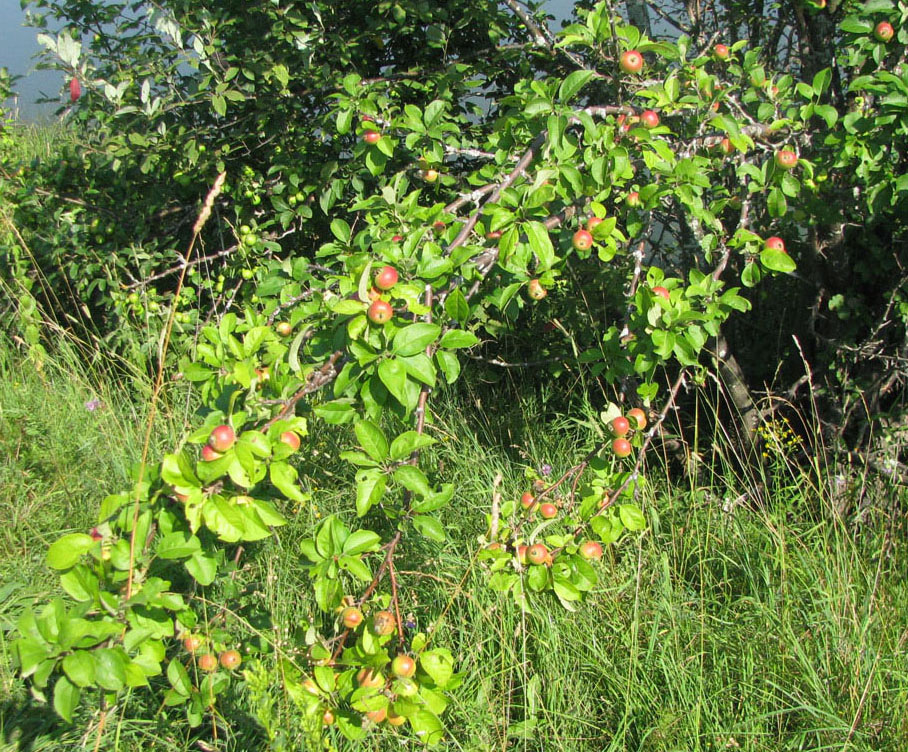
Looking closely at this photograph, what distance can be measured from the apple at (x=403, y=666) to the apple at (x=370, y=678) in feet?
0.13

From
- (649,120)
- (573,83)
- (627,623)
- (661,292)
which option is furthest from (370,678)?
(649,120)

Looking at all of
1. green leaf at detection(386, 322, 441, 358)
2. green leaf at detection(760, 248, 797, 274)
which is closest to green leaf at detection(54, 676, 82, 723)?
green leaf at detection(386, 322, 441, 358)

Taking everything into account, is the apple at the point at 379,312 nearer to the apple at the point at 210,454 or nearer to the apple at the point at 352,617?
the apple at the point at 210,454

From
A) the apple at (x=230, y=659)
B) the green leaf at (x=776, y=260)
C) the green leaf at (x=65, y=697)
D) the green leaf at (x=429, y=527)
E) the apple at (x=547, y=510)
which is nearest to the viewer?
the green leaf at (x=65, y=697)

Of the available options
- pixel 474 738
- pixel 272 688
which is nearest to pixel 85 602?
pixel 272 688

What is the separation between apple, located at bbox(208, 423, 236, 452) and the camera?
124 centimetres

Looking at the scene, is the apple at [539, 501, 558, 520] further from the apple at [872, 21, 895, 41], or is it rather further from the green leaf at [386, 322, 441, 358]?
the apple at [872, 21, 895, 41]

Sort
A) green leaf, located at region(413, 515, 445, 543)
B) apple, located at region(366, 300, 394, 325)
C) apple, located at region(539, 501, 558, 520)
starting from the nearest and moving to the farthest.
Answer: apple, located at region(366, 300, 394, 325) < green leaf, located at region(413, 515, 445, 543) < apple, located at region(539, 501, 558, 520)

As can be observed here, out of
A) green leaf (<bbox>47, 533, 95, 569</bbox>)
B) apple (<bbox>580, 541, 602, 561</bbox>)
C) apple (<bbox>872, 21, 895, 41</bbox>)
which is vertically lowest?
apple (<bbox>580, 541, 602, 561</bbox>)

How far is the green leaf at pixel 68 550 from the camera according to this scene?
123 cm

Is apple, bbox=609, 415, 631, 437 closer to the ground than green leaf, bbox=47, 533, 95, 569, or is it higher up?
closer to the ground

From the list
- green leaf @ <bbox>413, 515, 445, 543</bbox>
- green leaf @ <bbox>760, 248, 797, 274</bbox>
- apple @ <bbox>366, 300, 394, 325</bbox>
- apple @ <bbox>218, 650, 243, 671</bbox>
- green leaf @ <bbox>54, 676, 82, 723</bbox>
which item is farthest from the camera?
green leaf @ <bbox>760, 248, 797, 274</bbox>

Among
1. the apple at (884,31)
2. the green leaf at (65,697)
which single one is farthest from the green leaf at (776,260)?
the green leaf at (65,697)

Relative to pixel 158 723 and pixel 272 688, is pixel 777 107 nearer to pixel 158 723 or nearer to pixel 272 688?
pixel 272 688
